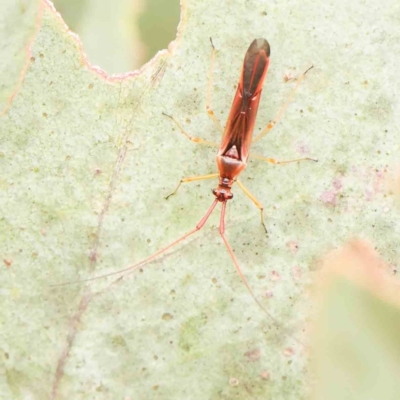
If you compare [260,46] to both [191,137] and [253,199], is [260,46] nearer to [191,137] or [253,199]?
[191,137]

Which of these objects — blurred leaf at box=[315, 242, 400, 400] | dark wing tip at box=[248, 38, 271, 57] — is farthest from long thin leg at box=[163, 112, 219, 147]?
blurred leaf at box=[315, 242, 400, 400]

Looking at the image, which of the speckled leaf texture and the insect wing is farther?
the speckled leaf texture

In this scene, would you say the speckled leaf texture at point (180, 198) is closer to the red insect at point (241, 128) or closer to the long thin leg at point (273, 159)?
the long thin leg at point (273, 159)

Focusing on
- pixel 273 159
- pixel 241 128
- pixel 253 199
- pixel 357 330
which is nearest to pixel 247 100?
pixel 241 128

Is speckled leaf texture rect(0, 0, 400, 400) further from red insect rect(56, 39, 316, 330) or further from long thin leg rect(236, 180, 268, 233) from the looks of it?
red insect rect(56, 39, 316, 330)

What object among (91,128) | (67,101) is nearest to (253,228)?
(91,128)
